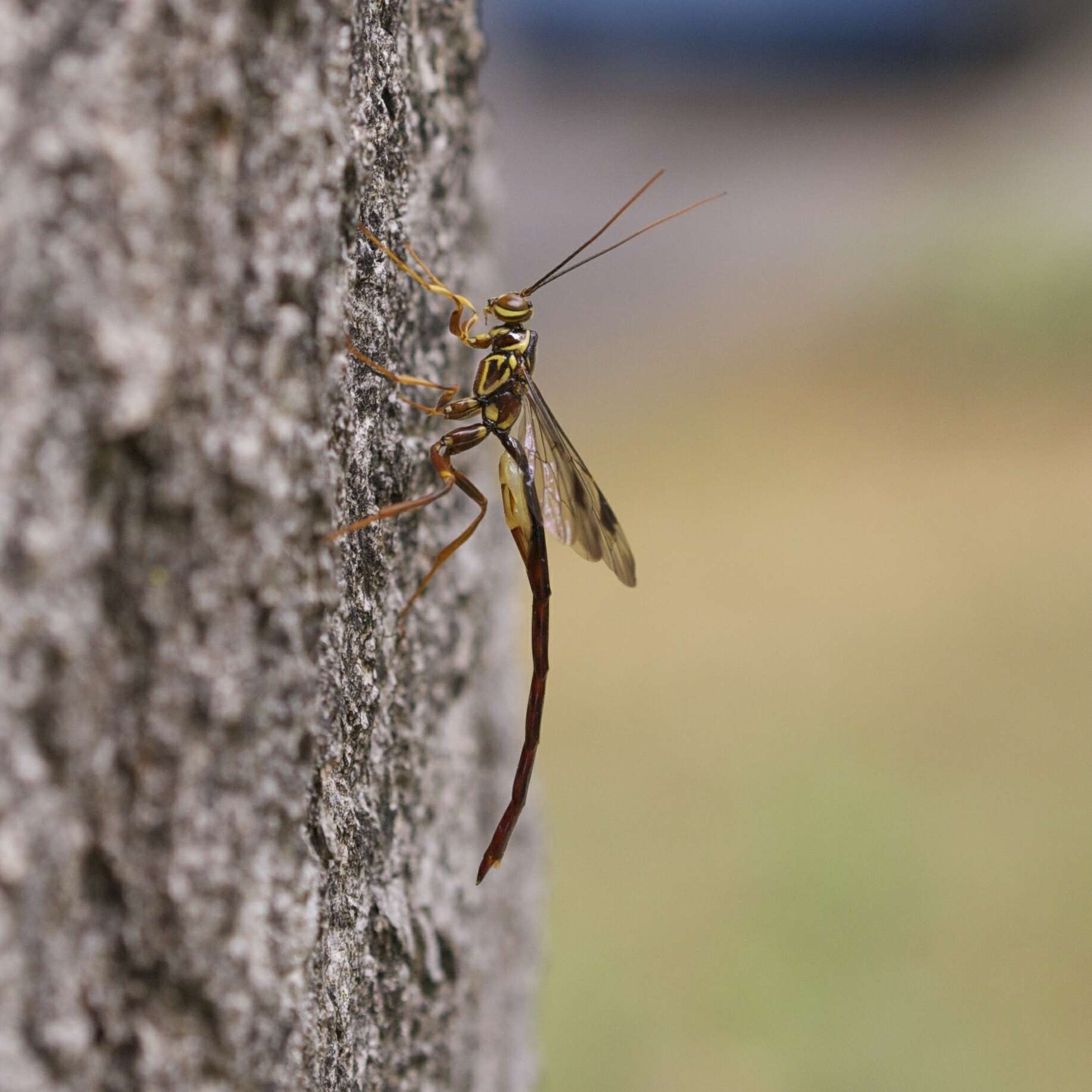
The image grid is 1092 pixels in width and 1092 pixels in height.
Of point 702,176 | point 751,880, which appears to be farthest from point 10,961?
→ point 702,176

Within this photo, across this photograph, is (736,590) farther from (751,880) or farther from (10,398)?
(10,398)

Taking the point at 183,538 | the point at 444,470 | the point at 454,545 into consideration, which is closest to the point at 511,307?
the point at 444,470

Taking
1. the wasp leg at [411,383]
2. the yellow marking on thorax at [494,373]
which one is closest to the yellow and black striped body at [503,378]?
the yellow marking on thorax at [494,373]

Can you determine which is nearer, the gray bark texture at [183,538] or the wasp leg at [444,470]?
the gray bark texture at [183,538]

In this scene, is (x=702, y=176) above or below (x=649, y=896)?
above

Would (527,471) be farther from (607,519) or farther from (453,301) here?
(453,301)

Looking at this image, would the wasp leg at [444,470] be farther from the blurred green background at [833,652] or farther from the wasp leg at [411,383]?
the blurred green background at [833,652]

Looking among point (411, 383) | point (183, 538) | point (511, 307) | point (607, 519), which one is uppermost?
point (511, 307)
